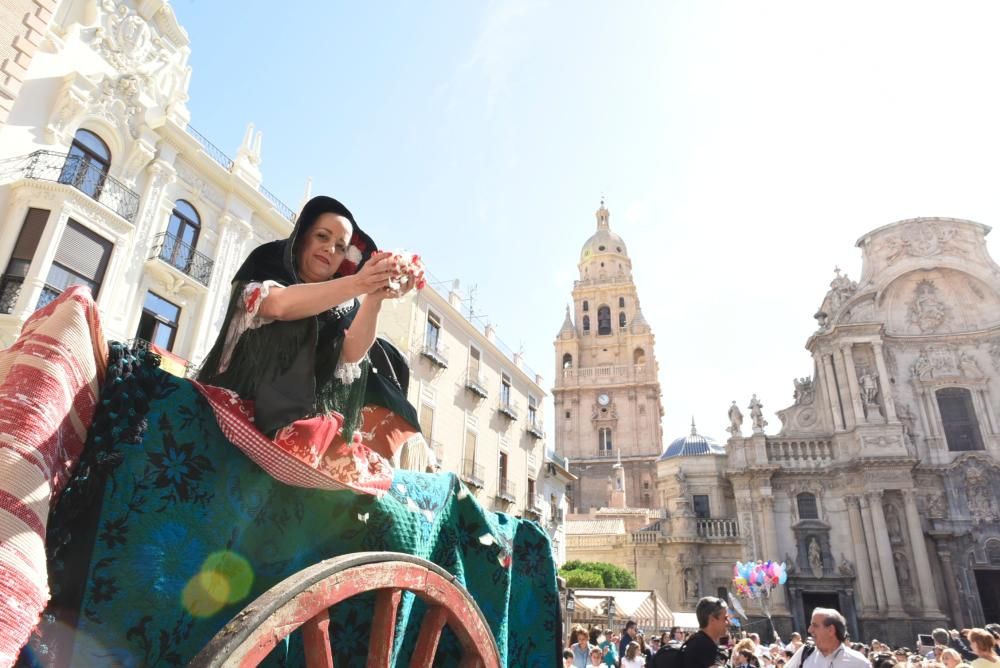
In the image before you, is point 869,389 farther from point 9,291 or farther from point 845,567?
point 9,291

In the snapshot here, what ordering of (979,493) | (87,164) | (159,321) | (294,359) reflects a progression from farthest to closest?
1. (979,493)
2. (159,321)
3. (87,164)
4. (294,359)

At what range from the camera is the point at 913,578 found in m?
22.3

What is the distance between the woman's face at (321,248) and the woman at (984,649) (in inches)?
281

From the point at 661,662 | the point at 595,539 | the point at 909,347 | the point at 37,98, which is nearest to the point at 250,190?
the point at 37,98

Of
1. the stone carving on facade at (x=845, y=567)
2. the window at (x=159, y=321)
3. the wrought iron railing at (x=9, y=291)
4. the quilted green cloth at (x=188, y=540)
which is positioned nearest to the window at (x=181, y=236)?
the window at (x=159, y=321)

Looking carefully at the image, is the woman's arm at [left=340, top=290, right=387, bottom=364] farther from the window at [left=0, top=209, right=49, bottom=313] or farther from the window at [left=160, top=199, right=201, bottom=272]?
the window at [left=160, top=199, right=201, bottom=272]

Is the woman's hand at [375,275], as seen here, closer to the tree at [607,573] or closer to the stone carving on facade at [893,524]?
the tree at [607,573]

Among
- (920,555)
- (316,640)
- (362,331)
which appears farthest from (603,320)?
(316,640)

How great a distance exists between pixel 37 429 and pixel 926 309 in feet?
109

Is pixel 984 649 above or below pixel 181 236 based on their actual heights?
below

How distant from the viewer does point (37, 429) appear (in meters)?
1.08

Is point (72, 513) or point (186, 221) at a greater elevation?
point (186, 221)

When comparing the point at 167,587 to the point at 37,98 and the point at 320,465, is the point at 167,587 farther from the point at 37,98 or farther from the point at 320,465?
the point at 37,98

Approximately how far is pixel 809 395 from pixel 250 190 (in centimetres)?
2639
